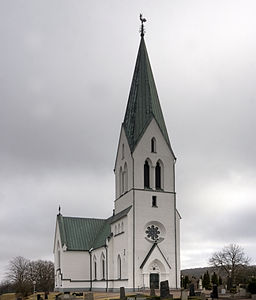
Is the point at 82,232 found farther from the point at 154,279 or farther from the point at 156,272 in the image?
the point at 154,279

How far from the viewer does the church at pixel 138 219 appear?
46250 millimetres

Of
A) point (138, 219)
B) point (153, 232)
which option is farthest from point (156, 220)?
point (138, 219)

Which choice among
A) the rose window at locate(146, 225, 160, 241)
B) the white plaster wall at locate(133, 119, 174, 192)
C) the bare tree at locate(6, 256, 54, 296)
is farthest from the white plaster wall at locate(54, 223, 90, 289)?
the bare tree at locate(6, 256, 54, 296)

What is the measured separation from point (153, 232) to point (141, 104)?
1354 cm

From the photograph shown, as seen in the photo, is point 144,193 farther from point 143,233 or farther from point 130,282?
point 130,282

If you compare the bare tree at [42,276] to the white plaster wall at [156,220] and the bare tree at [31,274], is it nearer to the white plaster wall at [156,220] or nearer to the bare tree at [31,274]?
the bare tree at [31,274]

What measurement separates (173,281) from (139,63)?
23548 mm

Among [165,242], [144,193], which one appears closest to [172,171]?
[144,193]

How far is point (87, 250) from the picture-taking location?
5716 cm

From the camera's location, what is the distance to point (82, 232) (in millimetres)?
59688

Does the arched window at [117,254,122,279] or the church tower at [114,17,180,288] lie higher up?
the church tower at [114,17,180,288]

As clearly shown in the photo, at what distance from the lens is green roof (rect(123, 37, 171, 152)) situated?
50.6m

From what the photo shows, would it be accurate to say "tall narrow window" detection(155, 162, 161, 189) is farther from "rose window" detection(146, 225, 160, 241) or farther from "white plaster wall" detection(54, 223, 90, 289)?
"white plaster wall" detection(54, 223, 90, 289)

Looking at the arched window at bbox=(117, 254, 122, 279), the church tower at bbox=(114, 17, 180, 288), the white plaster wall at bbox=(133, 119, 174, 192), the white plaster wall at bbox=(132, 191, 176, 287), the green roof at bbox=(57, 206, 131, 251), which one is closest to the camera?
the church tower at bbox=(114, 17, 180, 288)
